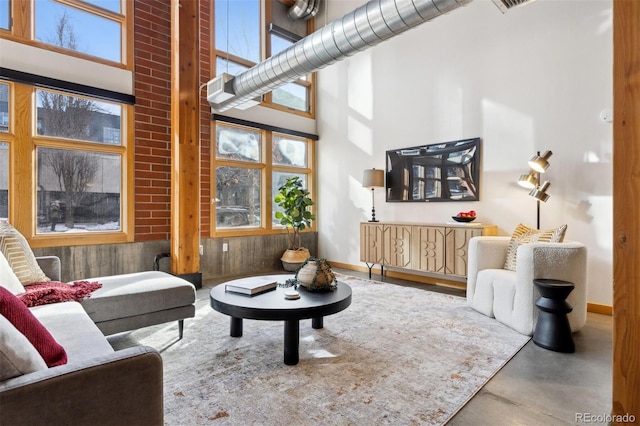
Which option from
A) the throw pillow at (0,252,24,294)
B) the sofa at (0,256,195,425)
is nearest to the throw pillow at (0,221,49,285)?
the throw pillow at (0,252,24,294)

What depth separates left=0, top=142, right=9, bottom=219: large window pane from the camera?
3.62m

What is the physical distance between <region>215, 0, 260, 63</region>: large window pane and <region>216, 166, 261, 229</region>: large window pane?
1959mm

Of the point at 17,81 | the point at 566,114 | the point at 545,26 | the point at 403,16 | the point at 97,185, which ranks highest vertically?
the point at 545,26

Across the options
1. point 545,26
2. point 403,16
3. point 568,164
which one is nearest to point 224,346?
point 403,16

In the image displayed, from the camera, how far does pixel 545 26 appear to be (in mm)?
3910

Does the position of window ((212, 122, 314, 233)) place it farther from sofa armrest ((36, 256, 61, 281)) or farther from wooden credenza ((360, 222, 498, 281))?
sofa armrest ((36, 256, 61, 281))

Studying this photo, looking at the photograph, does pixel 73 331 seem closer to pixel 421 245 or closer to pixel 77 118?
pixel 77 118

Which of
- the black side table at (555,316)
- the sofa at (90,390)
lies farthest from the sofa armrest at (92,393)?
the black side table at (555,316)

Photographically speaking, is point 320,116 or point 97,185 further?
point 320,116

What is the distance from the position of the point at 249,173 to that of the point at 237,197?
46 centimetres

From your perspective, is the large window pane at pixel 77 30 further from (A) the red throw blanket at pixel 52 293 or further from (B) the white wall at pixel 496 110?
(B) the white wall at pixel 496 110

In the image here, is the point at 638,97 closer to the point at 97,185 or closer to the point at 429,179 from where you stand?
the point at 429,179

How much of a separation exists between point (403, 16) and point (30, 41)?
4.02 m

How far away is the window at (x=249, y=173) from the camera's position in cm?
534
